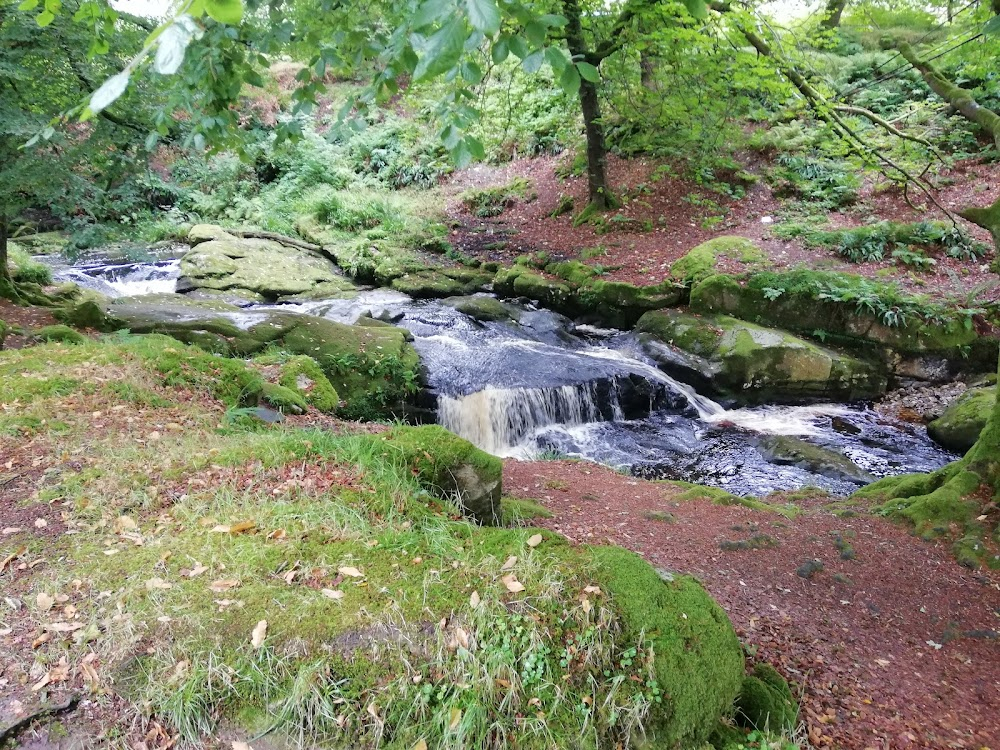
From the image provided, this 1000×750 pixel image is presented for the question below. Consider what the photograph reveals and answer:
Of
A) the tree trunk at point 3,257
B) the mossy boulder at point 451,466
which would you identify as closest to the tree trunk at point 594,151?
the tree trunk at point 3,257

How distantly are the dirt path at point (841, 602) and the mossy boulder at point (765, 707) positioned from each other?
177 mm

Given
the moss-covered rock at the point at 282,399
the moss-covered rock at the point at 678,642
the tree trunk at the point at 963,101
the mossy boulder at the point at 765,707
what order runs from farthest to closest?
the moss-covered rock at the point at 282,399, the tree trunk at the point at 963,101, the mossy boulder at the point at 765,707, the moss-covered rock at the point at 678,642

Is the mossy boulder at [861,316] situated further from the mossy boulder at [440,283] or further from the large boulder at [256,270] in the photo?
the large boulder at [256,270]

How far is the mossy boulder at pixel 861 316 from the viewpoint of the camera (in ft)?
31.7

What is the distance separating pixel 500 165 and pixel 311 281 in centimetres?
917

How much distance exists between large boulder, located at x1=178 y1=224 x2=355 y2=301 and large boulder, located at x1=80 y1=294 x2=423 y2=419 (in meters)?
3.79

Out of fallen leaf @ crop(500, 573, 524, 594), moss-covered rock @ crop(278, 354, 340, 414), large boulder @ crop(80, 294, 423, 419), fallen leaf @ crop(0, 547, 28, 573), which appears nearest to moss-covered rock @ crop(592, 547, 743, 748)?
fallen leaf @ crop(500, 573, 524, 594)

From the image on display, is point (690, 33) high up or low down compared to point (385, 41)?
up

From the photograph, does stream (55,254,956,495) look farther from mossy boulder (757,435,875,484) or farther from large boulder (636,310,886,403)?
large boulder (636,310,886,403)

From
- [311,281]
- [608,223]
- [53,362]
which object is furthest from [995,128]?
[311,281]

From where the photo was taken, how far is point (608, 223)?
14.8m

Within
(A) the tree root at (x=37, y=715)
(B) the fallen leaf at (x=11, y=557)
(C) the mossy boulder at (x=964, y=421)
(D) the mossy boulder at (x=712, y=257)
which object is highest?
(D) the mossy boulder at (x=712, y=257)

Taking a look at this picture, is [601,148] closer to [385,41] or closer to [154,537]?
[385,41]

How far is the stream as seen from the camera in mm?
8078
